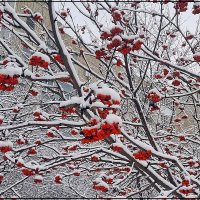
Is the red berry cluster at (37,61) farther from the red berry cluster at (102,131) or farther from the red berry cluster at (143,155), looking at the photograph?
the red berry cluster at (143,155)

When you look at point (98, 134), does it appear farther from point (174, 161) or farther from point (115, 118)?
point (174, 161)

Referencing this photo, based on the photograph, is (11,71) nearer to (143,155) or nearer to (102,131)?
(102,131)

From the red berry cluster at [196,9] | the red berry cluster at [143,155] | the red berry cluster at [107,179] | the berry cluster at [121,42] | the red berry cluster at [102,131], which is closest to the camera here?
the red berry cluster at [102,131]

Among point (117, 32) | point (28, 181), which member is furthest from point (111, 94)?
point (28, 181)

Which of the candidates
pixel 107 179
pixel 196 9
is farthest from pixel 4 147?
pixel 196 9

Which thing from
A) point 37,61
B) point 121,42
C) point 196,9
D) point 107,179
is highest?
point 196,9

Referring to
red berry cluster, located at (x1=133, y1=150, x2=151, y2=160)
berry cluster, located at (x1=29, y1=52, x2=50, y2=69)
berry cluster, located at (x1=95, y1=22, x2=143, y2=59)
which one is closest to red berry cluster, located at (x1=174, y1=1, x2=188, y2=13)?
berry cluster, located at (x1=95, y1=22, x2=143, y2=59)

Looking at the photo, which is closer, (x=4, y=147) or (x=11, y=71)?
(x=11, y=71)

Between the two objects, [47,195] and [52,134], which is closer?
[52,134]

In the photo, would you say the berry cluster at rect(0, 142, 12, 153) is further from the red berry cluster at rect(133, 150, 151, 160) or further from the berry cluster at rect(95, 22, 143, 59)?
the berry cluster at rect(95, 22, 143, 59)

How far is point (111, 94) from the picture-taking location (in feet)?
9.11

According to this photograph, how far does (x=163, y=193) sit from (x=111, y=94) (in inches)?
60.0

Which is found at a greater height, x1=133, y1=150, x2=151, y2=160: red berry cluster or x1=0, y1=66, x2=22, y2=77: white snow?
x1=0, y1=66, x2=22, y2=77: white snow

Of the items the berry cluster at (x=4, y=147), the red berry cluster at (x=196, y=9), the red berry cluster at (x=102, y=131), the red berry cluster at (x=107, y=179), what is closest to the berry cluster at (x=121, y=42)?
the red berry cluster at (x=196, y=9)
